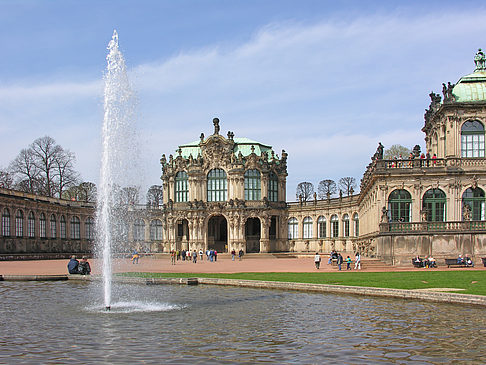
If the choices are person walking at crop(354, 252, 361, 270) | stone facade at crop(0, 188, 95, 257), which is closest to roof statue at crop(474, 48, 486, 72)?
person walking at crop(354, 252, 361, 270)

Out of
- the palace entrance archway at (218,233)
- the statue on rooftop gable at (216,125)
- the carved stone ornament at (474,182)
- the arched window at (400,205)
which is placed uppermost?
the statue on rooftop gable at (216,125)

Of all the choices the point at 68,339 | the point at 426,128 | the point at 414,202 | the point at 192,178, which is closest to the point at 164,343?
the point at 68,339

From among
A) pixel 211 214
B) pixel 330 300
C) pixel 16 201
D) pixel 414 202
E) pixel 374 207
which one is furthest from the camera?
pixel 211 214

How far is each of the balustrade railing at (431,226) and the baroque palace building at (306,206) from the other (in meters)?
0.08

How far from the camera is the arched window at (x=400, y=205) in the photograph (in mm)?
50219

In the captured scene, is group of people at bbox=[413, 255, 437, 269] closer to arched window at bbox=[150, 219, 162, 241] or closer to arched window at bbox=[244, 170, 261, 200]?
arched window at bbox=[244, 170, 261, 200]

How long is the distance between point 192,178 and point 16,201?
27.7m

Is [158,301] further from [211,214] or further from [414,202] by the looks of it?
[211,214]

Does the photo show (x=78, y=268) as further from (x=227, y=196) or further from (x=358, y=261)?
(x=227, y=196)

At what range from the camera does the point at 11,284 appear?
3077 cm

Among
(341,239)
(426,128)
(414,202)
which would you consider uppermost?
(426,128)

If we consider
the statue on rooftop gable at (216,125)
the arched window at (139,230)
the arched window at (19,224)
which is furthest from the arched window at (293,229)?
the arched window at (19,224)

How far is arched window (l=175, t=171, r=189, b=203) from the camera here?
3713 inches

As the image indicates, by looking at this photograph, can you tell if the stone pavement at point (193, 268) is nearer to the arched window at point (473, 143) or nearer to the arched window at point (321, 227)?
the arched window at point (473, 143)
